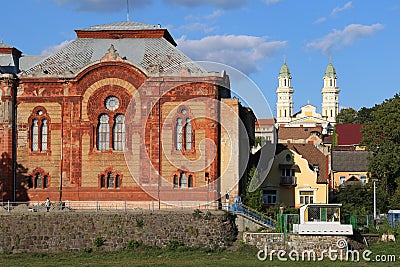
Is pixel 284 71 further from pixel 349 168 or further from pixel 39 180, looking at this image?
pixel 39 180

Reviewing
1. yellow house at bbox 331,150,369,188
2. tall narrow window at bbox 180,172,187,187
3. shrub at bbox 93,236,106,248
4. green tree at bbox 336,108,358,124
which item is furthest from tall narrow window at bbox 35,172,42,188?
green tree at bbox 336,108,358,124

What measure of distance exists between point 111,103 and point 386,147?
73.6 feet

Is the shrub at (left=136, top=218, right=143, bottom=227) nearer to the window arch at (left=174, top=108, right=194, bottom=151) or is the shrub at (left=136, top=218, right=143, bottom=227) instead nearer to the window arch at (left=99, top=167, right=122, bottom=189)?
the window arch at (left=99, top=167, right=122, bottom=189)

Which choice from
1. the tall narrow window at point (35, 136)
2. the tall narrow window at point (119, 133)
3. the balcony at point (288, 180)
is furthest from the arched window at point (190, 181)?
the balcony at point (288, 180)

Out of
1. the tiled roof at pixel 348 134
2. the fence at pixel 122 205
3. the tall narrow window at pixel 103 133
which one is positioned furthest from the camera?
the tiled roof at pixel 348 134

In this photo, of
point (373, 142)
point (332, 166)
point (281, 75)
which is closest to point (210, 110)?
point (373, 142)

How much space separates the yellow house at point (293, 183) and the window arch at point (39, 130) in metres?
18.0

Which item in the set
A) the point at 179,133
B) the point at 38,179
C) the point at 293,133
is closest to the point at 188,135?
the point at 179,133

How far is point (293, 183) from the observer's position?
62.1 meters

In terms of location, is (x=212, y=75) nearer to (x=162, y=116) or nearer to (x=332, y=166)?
(x=162, y=116)

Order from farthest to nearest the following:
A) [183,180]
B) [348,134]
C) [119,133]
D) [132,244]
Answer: [348,134]
[119,133]
[183,180]
[132,244]

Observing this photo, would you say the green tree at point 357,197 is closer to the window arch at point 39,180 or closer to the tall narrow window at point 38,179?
the window arch at point 39,180

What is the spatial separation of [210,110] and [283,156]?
1277cm

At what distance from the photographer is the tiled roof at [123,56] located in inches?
2103
